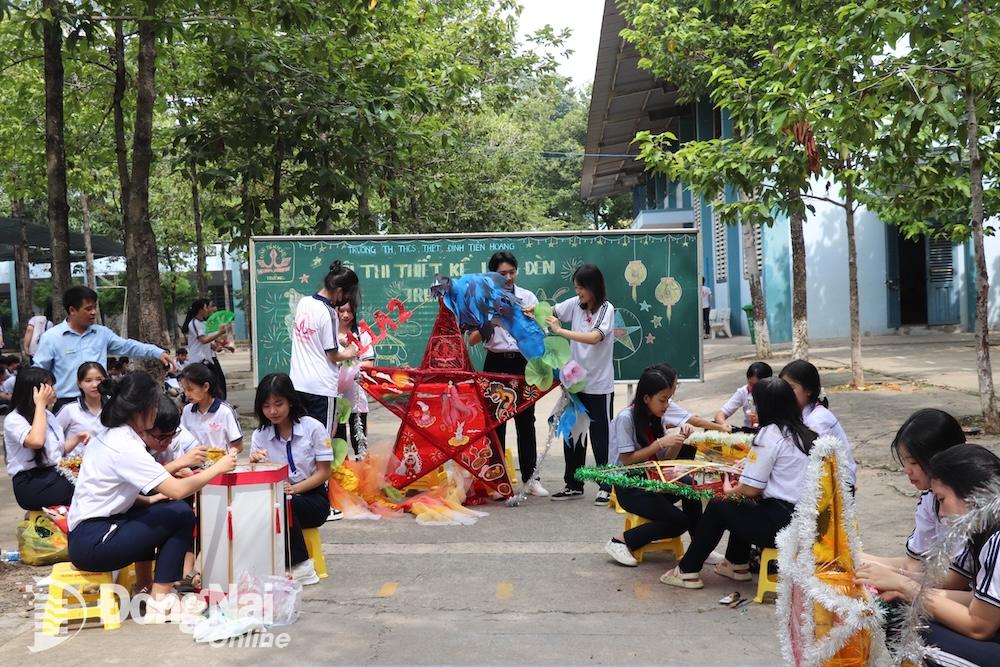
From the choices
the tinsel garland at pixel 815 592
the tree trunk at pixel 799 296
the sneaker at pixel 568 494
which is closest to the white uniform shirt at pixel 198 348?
the sneaker at pixel 568 494

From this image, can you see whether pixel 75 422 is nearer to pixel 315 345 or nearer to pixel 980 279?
pixel 315 345

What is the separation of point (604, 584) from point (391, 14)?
34.8ft

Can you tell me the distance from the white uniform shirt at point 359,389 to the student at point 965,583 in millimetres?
4777

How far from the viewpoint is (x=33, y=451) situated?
589 cm

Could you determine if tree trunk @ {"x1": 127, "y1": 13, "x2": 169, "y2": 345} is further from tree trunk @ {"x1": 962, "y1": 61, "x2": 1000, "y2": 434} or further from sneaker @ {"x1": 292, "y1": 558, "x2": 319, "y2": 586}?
tree trunk @ {"x1": 962, "y1": 61, "x2": 1000, "y2": 434}

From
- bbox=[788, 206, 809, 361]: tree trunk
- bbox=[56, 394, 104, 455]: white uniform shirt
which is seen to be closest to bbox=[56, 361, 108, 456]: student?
bbox=[56, 394, 104, 455]: white uniform shirt

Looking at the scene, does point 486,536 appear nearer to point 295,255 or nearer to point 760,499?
point 760,499

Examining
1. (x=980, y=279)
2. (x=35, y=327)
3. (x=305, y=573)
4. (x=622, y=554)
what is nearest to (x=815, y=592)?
(x=622, y=554)

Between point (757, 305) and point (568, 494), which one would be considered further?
point (757, 305)

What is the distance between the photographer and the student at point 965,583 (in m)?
2.99

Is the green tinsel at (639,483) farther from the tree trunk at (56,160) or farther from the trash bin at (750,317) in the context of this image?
the trash bin at (750,317)

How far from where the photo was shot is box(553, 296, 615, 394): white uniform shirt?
7301mm

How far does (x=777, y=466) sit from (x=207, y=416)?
3.38 m

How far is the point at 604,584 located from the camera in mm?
5398
